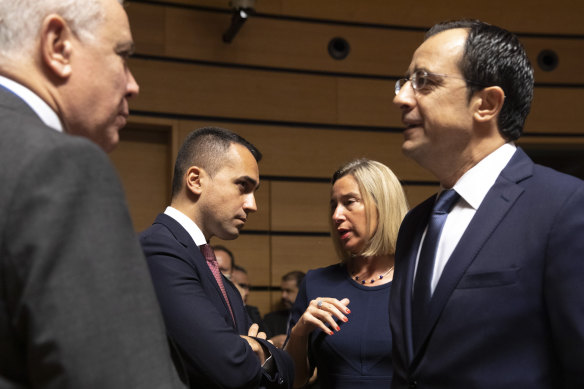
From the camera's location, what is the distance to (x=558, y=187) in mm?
1537

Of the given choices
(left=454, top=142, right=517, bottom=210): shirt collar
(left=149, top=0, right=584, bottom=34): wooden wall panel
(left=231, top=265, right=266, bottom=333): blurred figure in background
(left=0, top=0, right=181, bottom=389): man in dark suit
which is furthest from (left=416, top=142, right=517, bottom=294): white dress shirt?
(left=149, top=0, right=584, bottom=34): wooden wall panel

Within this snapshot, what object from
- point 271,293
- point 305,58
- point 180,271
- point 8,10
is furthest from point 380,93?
point 8,10

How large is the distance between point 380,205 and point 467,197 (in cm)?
111

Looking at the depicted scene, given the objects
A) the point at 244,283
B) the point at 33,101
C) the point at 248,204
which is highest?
the point at 33,101

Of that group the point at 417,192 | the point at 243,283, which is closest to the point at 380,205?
the point at 243,283

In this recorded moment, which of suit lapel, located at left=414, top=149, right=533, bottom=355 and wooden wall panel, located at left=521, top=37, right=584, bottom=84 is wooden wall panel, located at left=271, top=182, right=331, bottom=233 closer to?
wooden wall panel, located at left=521, top=37, right=584, bottom=84

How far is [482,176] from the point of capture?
1733 mm

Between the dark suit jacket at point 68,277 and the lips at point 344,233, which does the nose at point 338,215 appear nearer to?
the lips at point 344,233

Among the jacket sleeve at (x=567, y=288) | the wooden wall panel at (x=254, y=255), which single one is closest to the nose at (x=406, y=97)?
the jacket sleeve at (x=567, y=288)

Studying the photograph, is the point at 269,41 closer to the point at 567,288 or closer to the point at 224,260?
the point at 224,260

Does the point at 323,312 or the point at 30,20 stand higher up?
the point at 30,20

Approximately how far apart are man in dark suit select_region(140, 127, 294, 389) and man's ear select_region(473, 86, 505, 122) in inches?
36.9

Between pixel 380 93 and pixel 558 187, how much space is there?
15.2 feet

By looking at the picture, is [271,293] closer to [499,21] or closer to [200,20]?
[200,20]
